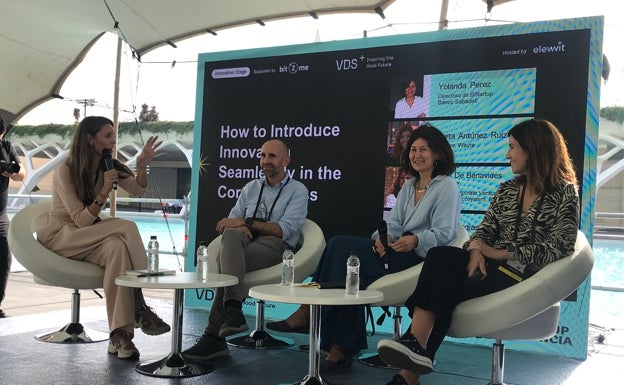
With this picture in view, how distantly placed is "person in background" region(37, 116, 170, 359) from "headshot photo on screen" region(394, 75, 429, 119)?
1593 millimetres

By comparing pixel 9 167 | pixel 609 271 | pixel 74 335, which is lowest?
pixel 609 271

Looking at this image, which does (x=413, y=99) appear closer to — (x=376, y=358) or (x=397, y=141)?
(x=397, y=141)

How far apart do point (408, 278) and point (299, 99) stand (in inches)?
78.6

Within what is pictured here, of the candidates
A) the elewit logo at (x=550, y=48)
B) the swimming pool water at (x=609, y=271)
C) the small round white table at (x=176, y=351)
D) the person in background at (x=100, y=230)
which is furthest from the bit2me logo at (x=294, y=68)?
the swimming pool water at (x=609, y=271)

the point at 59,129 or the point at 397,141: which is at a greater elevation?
the point at 59,129

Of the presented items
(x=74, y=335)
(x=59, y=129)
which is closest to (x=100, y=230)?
(x=74, y=335)

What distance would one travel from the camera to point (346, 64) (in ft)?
13.7

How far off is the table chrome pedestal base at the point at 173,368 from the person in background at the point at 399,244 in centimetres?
40

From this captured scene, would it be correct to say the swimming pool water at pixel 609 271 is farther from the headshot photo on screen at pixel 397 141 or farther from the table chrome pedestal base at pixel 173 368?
the table chrome pedestal base at pixel 173 368

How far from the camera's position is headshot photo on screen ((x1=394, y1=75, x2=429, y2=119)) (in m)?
3.89

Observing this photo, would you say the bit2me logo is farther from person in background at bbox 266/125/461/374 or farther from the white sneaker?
the white sneaker

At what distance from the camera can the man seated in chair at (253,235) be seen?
3004mm

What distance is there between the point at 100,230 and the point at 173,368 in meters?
0.85

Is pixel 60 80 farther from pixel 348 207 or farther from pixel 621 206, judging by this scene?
pixel 621 206
